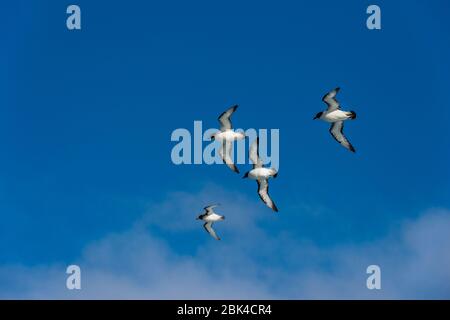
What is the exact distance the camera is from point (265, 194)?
141 ft

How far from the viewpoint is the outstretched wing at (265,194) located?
42394 millimetres

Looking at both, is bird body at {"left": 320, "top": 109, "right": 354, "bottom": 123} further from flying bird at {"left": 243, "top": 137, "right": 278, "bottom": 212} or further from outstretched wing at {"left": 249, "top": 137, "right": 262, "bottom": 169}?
outstretched wing at {"left": 249, "top": 137, "right": 262, "bottom": 169}

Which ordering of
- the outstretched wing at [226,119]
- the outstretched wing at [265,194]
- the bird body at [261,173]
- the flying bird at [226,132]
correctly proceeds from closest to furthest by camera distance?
the outstretched wing at [226,119]
the flying bird at [226,132]
the bird body at [261,173]
the outstretched wing at [265,194]

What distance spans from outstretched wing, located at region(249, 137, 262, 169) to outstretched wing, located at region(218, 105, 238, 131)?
2.02 m

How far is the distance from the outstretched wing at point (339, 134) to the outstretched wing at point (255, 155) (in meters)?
4.17

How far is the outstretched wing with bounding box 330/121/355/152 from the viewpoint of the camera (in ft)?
129

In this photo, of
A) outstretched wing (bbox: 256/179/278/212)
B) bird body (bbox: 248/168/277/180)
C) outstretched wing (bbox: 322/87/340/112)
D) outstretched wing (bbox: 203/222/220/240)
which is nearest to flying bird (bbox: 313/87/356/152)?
outstretched wing (bbox: 322/87/340/112)

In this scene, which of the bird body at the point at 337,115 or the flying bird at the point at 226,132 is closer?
the bird body at the point at 337,115

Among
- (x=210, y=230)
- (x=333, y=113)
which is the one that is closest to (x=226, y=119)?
(x=333, y=113)

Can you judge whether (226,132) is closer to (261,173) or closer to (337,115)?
(261,173)

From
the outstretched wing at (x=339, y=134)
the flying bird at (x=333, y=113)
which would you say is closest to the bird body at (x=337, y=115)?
the flying bird at (x=333, y=113)

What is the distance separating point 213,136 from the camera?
40.2 meters

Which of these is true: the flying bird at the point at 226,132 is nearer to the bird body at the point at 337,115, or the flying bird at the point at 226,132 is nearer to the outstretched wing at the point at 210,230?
the bird body at the point at 337,115
